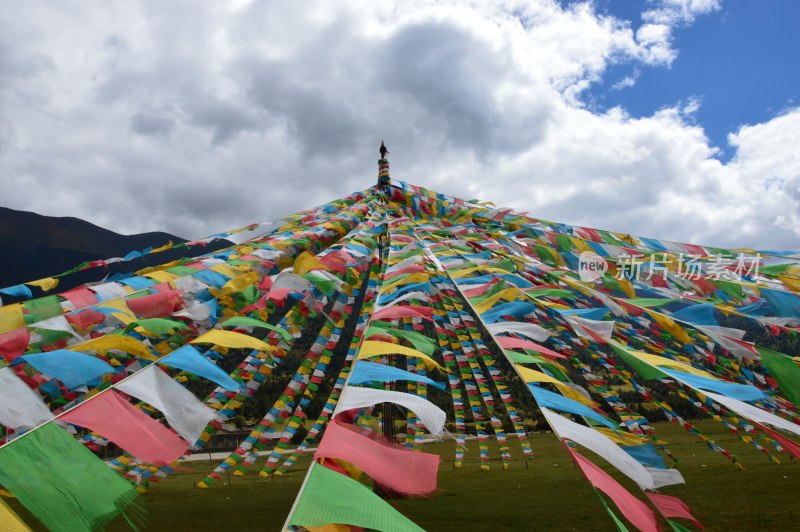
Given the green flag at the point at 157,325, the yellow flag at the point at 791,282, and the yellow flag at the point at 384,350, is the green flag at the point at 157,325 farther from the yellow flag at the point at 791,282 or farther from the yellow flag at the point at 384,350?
the yellow flag at the point at 791,282

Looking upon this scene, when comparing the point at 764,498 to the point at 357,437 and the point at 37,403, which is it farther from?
the point at 37,403

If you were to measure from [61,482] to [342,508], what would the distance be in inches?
54.6

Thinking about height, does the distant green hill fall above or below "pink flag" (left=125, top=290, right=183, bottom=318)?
below

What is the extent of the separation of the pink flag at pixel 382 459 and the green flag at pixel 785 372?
3299 millimetres

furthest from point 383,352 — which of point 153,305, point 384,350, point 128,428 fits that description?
point 153,305

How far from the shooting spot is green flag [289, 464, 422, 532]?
177 cm

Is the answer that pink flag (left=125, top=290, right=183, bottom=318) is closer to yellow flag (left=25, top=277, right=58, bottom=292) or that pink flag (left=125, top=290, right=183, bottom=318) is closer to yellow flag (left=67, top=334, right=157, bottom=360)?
yellow flag (left=67, top=334, right=157, bottom=360)

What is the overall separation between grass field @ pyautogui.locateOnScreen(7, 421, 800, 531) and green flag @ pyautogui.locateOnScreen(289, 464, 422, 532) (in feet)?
10.4

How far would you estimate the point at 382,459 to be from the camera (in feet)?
7.90

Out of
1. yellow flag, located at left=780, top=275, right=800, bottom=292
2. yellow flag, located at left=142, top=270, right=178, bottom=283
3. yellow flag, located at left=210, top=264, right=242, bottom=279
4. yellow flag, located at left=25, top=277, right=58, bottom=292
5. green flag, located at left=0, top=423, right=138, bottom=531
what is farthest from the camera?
yellow flag, located at left=780, top=275, right=800, bottom=292

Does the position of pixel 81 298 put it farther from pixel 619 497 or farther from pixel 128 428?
pixel 619 497

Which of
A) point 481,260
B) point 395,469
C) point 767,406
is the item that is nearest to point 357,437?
point 395,469

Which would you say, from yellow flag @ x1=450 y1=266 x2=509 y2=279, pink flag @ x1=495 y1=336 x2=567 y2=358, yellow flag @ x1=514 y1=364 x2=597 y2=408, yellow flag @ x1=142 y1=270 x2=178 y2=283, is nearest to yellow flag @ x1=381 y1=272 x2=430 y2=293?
yellow flag @ x1=450 y1=266 x2=509 y2=279

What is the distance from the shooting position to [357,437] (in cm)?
250
